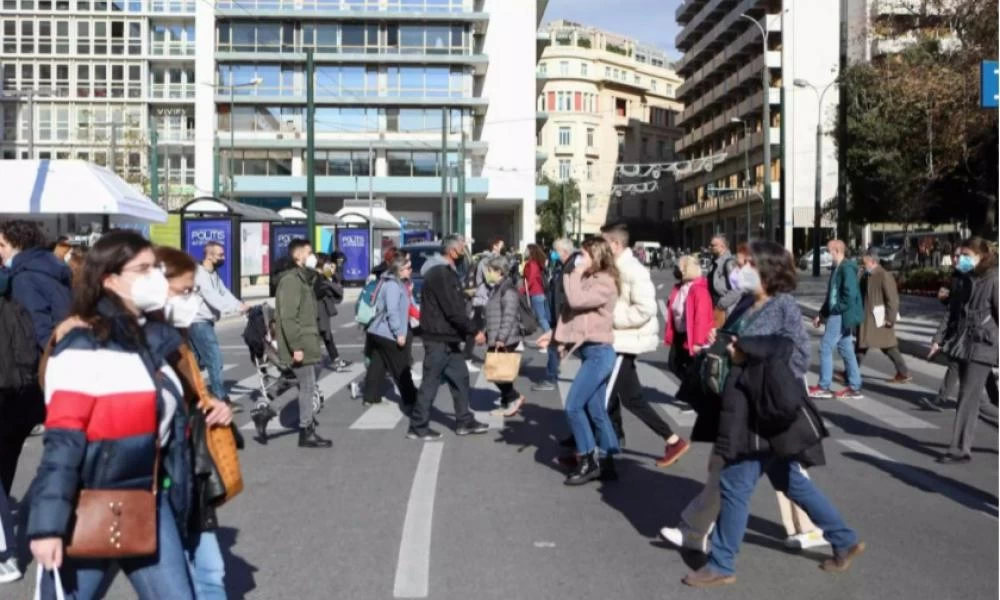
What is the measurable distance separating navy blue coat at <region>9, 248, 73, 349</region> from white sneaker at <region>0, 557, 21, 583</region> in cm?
136

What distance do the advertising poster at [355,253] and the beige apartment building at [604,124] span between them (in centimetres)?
6231

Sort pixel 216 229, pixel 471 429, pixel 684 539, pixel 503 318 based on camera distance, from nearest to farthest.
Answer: pixel 684 539, pixel 471 429, pixel 503 318, pixel 216 229

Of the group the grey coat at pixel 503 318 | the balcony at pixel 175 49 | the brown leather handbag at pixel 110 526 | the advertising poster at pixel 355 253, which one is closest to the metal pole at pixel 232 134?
the balcony at pixel 175 49

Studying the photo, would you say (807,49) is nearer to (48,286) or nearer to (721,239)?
(721,239)

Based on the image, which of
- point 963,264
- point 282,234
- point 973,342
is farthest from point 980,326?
point 282,234

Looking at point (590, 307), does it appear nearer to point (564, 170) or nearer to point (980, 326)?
point (980, 326)

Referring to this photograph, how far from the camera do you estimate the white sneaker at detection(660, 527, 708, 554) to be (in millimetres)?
6230

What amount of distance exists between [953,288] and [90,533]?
8.20 metres

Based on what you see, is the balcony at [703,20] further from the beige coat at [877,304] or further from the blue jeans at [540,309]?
the beige coat at [877,304]

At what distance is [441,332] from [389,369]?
1341 millimetres

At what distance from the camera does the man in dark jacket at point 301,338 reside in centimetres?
974

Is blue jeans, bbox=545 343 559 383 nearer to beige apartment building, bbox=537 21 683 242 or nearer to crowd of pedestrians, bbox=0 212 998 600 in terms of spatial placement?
crowd of pedestrians, bbox=0 212 998 600

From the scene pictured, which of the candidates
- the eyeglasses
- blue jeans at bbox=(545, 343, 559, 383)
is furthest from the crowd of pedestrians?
blue jeans at bbox=(545, 343, 559, 383)

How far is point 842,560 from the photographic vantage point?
Answer: 6.07m
